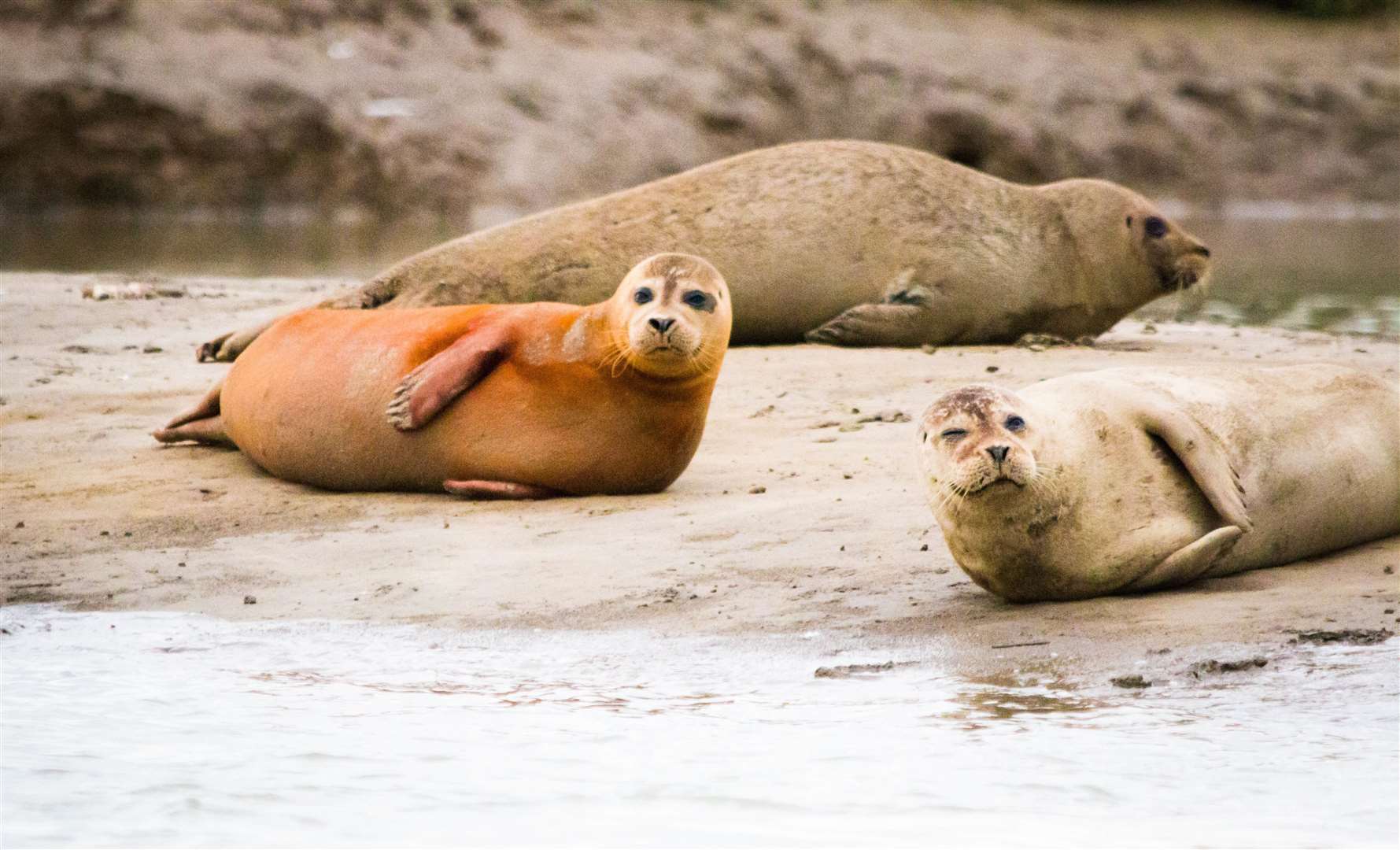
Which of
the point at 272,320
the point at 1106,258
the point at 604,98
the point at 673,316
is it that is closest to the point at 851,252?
the point at 1106,258

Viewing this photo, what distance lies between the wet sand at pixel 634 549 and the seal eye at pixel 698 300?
498mm

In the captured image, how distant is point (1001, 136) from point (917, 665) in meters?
20.1

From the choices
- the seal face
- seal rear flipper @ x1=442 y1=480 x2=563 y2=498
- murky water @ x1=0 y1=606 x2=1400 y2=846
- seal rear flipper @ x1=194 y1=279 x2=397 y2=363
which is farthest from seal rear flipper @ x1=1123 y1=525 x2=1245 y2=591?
seal rear flipper @ x1=194 y1=279 x2=397 y2=363

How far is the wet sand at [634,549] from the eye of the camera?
4074mm

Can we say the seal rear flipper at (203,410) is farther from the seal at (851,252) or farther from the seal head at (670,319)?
the seal at (851,252)

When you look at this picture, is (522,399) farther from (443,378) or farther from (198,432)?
(198,432)

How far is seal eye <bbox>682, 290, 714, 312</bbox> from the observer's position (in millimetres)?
5270

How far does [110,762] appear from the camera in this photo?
10.5 feet

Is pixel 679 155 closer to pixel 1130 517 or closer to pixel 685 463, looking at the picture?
pixel 685 463

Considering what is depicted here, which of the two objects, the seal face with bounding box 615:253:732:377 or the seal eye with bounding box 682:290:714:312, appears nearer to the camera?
the seal face with bounding box 615:253:732:377

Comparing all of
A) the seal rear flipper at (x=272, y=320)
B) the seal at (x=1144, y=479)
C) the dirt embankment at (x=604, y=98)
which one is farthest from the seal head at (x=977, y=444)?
the dirt embankment at (x=604, y=98)

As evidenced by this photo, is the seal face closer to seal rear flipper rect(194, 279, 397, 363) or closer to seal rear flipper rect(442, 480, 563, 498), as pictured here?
seal rear flipper rect(442, 480, 563, 498)

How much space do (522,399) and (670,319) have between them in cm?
54

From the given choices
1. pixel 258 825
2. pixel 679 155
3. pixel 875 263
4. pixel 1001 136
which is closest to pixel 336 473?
pixel 258 825
